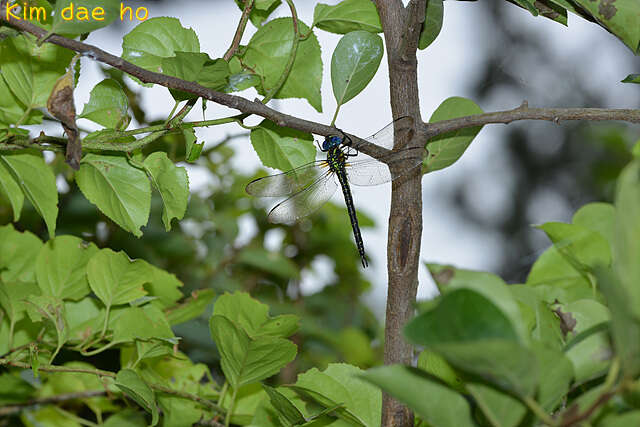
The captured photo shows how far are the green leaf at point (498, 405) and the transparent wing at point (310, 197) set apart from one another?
553 mm

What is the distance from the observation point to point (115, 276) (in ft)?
1.25

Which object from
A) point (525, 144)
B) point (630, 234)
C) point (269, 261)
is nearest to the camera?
point (630, 234)

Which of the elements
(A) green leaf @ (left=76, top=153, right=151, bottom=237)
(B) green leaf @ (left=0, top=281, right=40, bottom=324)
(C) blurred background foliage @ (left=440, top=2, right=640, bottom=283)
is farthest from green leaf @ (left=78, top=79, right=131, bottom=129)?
(C) blurred background foliage @ (left=440, top=2, right=640, bottom=283)

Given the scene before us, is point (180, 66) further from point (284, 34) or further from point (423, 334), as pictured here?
point (423, 334)

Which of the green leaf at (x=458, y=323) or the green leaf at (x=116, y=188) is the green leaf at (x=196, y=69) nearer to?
the green leaf at (x=116, y=188)

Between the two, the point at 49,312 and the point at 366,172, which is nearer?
the point at 49,312

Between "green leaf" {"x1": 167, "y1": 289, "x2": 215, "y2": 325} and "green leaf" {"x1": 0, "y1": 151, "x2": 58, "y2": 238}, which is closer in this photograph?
"green leaf" {"x1": 0, "y1": 151, "x2": 58, "y2": 238}

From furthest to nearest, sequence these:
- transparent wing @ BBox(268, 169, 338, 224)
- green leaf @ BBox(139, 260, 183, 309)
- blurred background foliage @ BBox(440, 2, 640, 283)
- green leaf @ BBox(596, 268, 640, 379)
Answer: blurred background foliage @ BBox(440, 2, 640, 283), transparent wing @ BBox(268, 169, 338, 224), green leaf @ BBox(139, 260, 183, 309), green leaf @ BBox(596, 268, 640, 379)

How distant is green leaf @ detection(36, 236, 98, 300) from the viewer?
391 millimetres

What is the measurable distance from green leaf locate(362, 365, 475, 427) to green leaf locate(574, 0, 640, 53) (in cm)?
18

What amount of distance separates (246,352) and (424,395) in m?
0.17

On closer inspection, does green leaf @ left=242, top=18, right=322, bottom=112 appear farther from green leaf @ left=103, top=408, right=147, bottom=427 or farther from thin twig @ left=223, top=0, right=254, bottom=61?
green leaf @ left=103, top=408, right=147, bottom=427

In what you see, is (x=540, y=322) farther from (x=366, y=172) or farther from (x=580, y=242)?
(x=366, y=172)

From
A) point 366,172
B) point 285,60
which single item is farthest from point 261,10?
point 366,172
